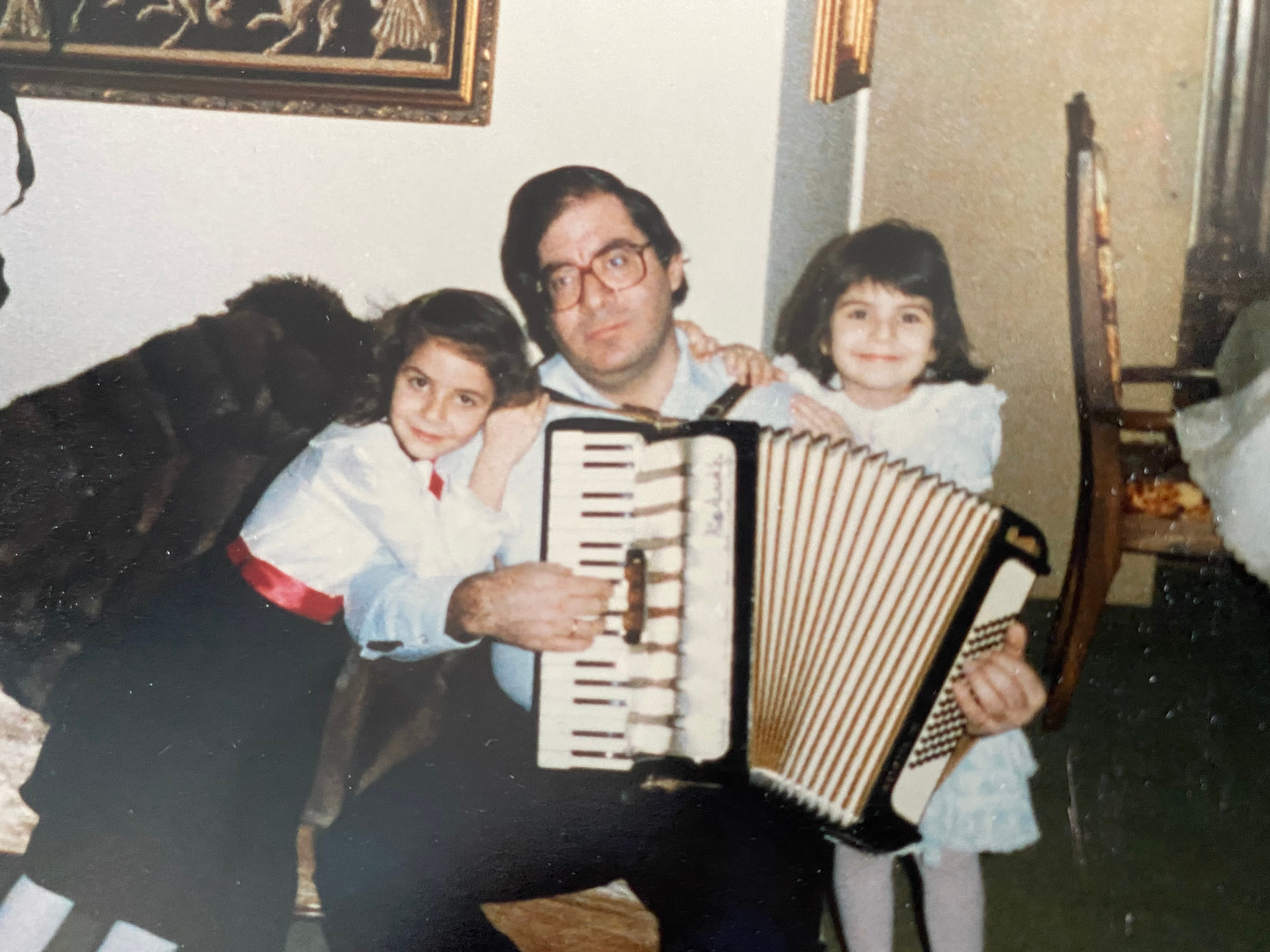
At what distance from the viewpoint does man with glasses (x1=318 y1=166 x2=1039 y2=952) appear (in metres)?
1.30

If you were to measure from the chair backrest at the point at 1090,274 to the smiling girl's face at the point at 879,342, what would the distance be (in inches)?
8.9

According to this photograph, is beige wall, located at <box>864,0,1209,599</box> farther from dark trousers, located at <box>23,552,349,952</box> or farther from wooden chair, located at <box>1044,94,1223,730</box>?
dark trousers, located at <box>23,552,349,952</box>

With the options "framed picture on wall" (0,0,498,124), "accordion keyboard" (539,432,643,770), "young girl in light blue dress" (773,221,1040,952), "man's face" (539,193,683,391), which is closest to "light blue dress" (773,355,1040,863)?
"young girl in light blue dress" (773,221,1040,952)

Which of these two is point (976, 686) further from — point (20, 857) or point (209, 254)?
point (20, 857)

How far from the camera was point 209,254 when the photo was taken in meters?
1.41

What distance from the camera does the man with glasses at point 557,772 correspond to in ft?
4.26

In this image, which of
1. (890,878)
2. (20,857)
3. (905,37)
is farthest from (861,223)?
(20,857)

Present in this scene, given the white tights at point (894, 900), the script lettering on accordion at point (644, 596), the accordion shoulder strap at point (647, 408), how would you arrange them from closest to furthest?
the script lettering on accordion at point (644, 596) < the accordion shoulder strap at point (647, 408) < the white tights at point (894, 900)

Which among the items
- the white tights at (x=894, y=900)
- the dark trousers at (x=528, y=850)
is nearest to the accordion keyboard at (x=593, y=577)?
the dark trousers at (x=528, y=850)

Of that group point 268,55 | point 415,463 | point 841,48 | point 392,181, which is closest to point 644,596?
point 415,463

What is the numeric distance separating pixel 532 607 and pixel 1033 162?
3.43ft

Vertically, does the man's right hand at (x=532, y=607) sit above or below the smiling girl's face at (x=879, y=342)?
below

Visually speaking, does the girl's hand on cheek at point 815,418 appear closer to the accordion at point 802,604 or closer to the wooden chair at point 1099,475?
the accordion at point 802,604

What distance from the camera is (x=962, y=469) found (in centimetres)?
127
